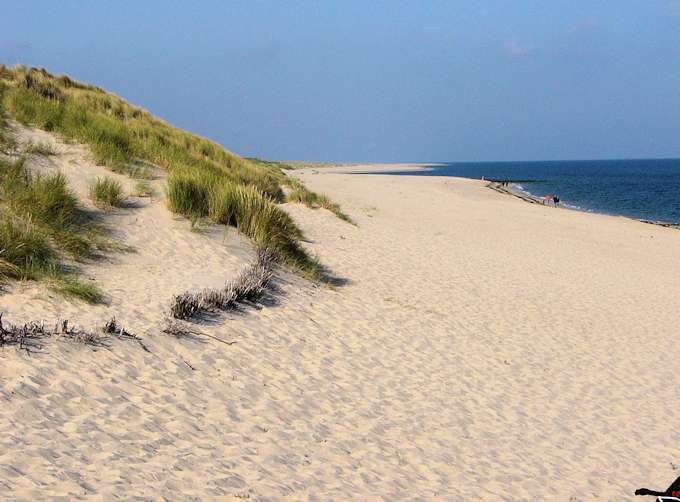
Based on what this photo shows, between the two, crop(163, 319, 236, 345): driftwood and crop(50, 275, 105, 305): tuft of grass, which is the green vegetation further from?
crop(163, 319, 236, 345): driftwood

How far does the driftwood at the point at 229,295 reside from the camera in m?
7.20

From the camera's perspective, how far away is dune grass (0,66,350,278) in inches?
465

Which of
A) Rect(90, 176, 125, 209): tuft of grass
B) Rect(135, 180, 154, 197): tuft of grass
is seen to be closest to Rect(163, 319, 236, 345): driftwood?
Rect(90, 176, 125, 209): tuft of grass

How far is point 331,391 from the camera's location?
21.7 feet

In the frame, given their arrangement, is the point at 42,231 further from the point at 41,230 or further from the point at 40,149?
the point at 40,149

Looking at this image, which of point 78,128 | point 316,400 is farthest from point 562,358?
point 78,128

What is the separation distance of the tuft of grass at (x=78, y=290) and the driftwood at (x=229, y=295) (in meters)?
0.92

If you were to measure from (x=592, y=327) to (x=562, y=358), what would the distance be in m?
2.52

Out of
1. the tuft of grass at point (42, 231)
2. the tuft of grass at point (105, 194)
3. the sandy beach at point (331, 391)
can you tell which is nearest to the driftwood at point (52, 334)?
the sandy beach at point (331, 391)

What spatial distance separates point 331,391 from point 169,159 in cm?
1053

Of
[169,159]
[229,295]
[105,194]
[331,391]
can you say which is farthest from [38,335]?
[169,159]

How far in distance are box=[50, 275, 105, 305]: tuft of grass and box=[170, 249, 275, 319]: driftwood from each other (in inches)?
36.3

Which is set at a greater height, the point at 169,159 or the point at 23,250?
the point at 169,159

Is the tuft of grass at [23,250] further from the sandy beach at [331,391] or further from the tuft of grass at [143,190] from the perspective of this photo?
the tuft of grass at [143,190]
